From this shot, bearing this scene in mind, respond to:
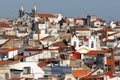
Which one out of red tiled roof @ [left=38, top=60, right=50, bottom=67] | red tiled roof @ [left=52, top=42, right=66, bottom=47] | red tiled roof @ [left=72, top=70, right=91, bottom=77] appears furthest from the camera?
red tiled roof @ [left=52, top=42, right=66, bottom=47]

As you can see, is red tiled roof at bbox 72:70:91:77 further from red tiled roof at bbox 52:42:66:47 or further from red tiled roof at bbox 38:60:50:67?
red tiled roof at bbox 52:42:66:47

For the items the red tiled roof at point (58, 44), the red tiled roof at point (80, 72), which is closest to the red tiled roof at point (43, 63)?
the red tiled roof at point (80, 72)

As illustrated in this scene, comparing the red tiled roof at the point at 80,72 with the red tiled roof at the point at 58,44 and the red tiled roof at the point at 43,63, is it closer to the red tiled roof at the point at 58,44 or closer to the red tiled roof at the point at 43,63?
the red tiled roof at the point at 43,63

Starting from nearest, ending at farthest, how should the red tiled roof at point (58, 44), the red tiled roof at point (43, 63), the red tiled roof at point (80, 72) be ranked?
the red tiled roof at point (80, 72) < the red tiled roof at point (43, 63) < the red tiled roof at point (58, 44)

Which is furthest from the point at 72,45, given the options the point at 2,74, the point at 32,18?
the point at 32,18

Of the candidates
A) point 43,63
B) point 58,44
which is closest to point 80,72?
point 43,63

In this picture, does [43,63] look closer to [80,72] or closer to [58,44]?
[80,72]

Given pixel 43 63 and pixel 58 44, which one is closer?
pixel 43 63

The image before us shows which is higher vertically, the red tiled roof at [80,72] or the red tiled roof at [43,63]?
the red tiled roof at [43,63]

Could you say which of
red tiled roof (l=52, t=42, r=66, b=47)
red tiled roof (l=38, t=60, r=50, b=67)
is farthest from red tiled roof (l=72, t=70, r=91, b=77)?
red tiled roof (l=52, t=42, r=66, b=47)

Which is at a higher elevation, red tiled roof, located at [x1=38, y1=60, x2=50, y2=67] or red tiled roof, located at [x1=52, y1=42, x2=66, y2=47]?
red tiled roof, located at [x1=52, y1=42, x2=66, y2=47]

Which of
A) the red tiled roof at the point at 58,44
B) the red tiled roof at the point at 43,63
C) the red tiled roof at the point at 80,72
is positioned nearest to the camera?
the red tiled roof at the point at 80,72

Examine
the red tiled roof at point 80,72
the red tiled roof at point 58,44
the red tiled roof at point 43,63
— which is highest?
the red tiled roof at point 58,44

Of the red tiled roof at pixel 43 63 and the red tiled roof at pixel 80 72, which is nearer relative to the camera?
the red tiled roof at pixel 80 72
